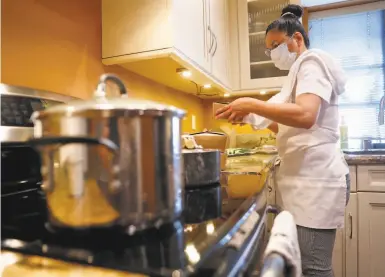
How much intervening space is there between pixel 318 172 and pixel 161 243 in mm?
731

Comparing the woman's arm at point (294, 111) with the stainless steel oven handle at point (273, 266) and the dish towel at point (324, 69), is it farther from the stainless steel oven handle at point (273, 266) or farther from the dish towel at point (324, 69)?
the stainless steel oven handle at point (273, 266)

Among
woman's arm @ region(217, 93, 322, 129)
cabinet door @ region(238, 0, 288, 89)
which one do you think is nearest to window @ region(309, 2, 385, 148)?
cabinet door @ region(238, 0, 288, 89)

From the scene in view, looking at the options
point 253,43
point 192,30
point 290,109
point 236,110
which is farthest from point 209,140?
point 253,43

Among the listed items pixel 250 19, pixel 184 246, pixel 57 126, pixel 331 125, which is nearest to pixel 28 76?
pixel 57 126

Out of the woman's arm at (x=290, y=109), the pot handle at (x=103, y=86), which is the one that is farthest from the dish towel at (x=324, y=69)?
the pot handle at (x=103, y=86)

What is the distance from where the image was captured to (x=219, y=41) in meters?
1.74

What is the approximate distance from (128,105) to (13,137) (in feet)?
1.23

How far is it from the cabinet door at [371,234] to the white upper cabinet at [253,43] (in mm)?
976

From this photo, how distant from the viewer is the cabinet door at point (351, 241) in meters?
1.52

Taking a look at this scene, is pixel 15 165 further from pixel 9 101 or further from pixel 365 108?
pixel 365 108

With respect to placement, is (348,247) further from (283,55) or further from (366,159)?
(283,55)

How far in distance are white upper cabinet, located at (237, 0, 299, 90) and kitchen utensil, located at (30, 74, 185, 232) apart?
1800mm

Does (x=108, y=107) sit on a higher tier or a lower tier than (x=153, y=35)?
lower

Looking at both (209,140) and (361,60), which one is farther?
(361,60)
